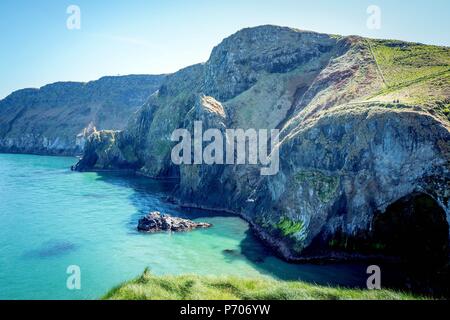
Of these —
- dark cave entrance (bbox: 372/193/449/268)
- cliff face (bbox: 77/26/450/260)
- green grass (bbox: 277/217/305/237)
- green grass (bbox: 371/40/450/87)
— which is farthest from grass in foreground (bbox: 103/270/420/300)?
green grass (bbox: 371/40/450/87)

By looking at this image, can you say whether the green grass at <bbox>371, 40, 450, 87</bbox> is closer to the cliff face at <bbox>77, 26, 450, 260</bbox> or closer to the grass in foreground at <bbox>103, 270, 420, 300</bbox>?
the cliff face at <bbox>77, 26, 450, 260</bbox>

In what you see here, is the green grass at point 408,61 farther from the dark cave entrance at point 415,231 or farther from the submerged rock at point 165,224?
the submerged rock at point 165,224

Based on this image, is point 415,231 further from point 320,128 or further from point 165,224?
point 165,224

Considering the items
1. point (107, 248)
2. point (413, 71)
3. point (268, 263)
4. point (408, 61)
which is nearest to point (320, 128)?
point (268, 263)

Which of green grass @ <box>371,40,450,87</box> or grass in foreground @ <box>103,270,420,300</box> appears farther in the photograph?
green grass @ <box>371,40,450,87</box>

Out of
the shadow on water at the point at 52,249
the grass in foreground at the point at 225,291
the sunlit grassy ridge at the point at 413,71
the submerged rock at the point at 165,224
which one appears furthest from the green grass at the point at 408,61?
the shadow on water at the point at 52,249
